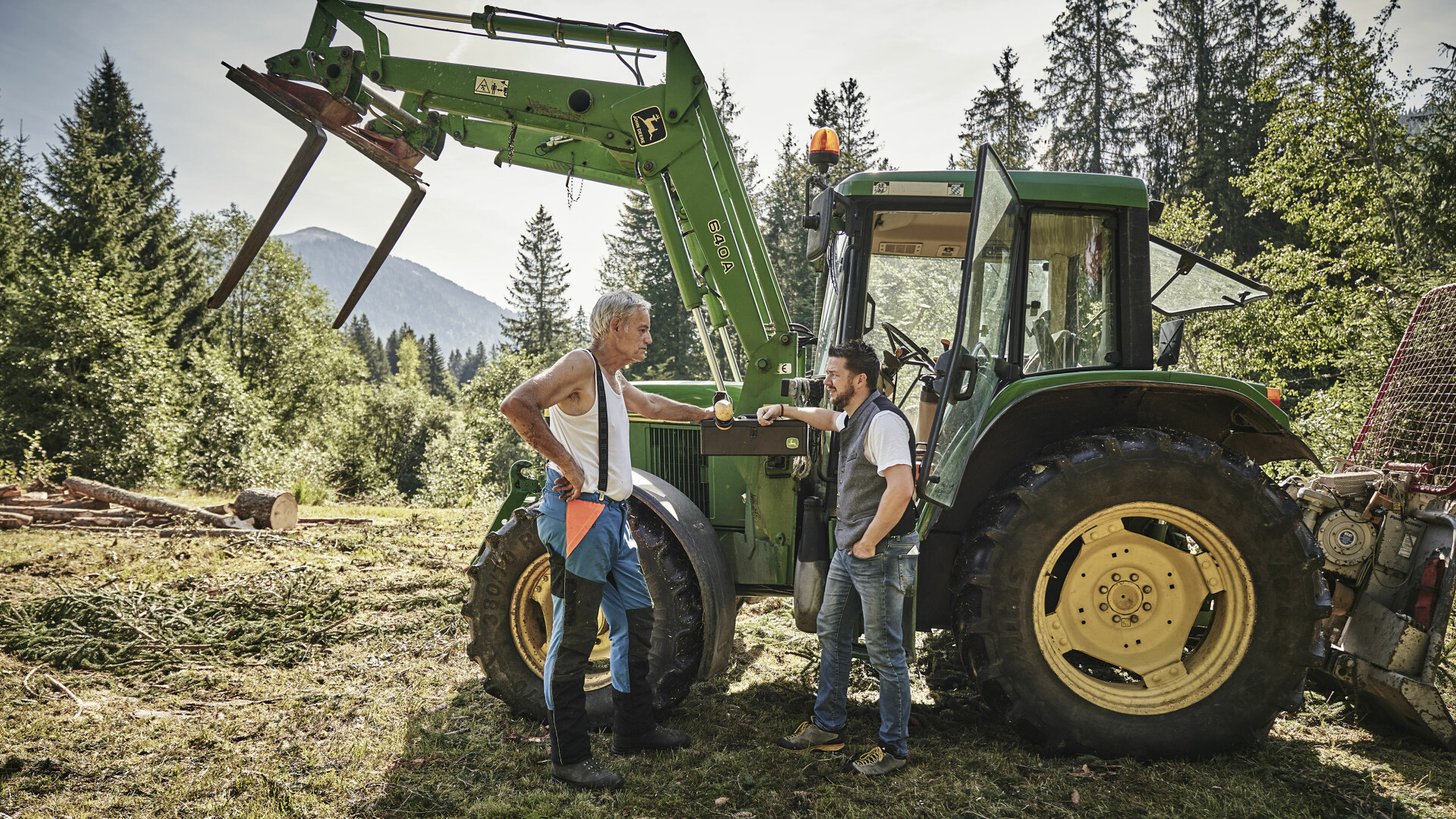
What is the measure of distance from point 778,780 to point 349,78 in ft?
12.4

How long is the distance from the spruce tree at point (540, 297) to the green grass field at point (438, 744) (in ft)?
101

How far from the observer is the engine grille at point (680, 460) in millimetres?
3939

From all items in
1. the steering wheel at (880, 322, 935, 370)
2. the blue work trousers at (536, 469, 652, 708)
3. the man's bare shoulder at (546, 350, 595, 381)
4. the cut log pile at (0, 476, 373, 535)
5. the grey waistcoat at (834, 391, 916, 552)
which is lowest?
the cut log pile at (0, 476, 373, 535)

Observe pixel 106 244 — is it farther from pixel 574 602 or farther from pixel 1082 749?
pixel 1082 749

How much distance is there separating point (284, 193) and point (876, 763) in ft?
12.7

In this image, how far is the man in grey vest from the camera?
2.81 m

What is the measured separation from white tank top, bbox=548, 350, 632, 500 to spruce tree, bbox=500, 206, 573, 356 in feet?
108

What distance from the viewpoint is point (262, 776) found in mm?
2971

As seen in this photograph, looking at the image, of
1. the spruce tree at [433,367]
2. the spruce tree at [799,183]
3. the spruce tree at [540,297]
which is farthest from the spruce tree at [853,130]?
the spruce tree at [433,367]

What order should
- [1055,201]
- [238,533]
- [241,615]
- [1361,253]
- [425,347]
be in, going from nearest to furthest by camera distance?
[1055,201]
[241,615]
[238,533]
[1361,253]
[425,347]

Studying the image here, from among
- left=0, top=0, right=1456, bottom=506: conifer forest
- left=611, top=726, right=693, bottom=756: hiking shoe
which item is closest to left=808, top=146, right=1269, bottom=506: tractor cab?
left=611, top=726, right=693, bottom=756: hiking shoe

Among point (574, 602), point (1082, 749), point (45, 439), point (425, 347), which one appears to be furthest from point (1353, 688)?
point (425, 347)

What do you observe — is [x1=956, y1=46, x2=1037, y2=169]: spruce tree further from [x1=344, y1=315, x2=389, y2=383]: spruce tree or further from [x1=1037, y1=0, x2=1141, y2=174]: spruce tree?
[x1=344, y1=315, x2=389, y2=383]: spruce tree

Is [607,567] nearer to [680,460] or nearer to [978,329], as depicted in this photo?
[680,460]
